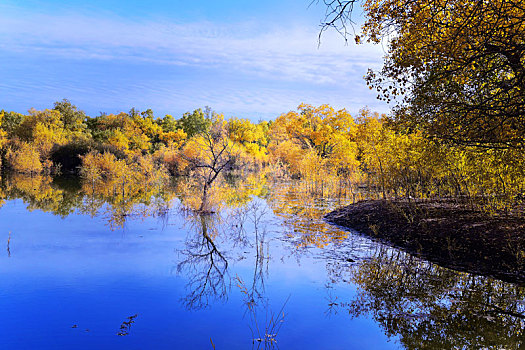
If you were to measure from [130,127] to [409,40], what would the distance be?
77479 millimetres

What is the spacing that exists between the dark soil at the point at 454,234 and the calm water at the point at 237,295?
0.77 metres

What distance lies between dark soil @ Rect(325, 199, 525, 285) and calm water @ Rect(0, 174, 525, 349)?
2.51 ft

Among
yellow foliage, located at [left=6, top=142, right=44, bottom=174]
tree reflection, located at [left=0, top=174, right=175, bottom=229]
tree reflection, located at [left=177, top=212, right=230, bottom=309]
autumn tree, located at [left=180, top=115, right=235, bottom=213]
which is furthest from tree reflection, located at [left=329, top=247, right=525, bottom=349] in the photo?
yellow foliage, located at [left=6, top=142, right=44, bottom=174]

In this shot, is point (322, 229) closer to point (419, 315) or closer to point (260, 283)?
point (260, 283)

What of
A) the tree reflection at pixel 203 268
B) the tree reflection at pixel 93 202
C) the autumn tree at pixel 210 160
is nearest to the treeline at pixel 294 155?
the autumn tree at pixel 210 160

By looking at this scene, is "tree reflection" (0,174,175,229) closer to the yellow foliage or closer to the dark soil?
the dark soil

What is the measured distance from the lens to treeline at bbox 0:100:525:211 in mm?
12797

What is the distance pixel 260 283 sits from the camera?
9.70 m

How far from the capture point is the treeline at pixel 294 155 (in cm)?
1280

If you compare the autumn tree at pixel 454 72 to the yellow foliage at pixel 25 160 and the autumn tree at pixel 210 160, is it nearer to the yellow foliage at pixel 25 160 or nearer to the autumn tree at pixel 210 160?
the autumn tree at pixel 210 160

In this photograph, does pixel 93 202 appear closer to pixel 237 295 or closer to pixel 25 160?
pixel 237 295

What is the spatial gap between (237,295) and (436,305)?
4215 millimetres

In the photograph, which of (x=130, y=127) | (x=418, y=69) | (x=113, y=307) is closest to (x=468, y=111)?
(x=418, y=69)

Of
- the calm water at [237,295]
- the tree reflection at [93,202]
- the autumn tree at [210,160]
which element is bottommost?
the calm water at [237,295]
